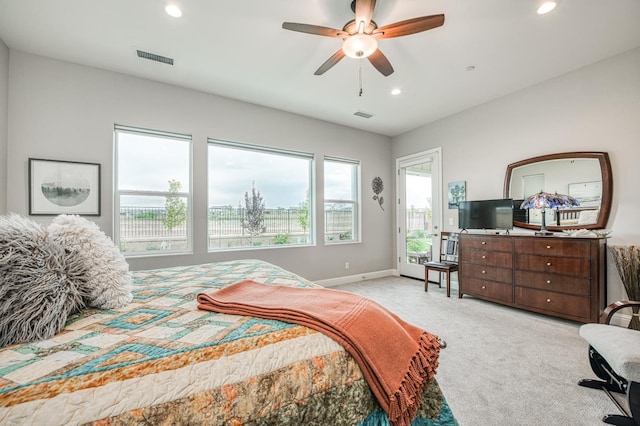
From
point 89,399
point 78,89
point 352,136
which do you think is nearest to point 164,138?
point 78,89

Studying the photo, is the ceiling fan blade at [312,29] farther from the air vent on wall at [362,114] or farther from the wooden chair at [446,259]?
the wooden chair at [446,259]

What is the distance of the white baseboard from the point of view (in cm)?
478

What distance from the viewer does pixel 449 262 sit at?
438 centimetres

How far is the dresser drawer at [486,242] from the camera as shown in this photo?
11.3ft

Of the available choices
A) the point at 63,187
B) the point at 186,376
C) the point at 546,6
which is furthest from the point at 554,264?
the point at 63,187

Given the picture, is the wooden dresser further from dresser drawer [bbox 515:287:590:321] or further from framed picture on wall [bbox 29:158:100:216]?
framed picture on wall [bbox 29:158:100:216]

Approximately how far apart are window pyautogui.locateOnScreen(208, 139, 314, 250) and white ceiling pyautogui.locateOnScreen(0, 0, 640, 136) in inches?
37.5

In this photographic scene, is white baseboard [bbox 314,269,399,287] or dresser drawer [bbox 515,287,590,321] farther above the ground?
dresser drawer [bbox 515,287,590,321]

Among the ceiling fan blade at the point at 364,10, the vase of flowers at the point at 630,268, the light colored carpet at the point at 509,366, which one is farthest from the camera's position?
the vase of flowers at the point at 630,268

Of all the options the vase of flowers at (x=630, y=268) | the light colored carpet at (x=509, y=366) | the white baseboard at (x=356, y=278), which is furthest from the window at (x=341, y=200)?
the vase of flowers at (x=630, y=268)

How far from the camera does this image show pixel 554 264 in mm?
Result: 3023

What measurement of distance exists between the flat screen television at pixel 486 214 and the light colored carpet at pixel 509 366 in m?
1.10

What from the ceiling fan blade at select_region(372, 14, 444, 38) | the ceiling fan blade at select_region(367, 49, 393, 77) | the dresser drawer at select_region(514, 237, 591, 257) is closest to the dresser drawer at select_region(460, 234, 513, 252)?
the dresser drawer at select_region(514, 237, 591, 257)

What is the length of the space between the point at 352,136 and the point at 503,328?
385 centimetres
